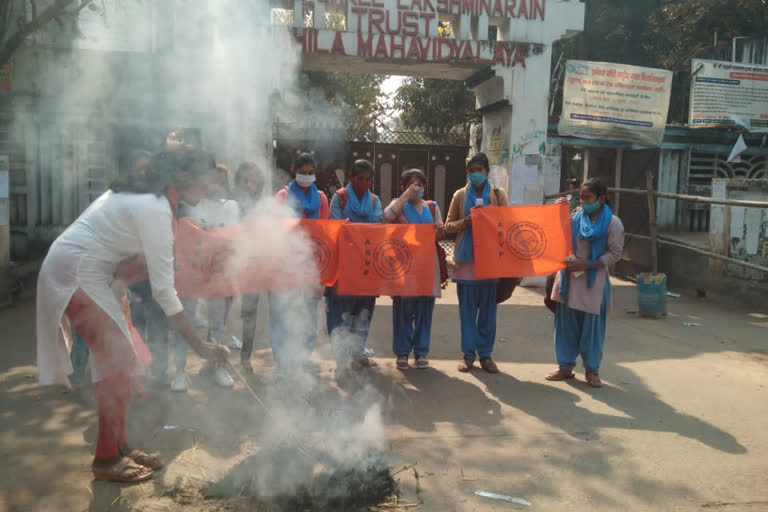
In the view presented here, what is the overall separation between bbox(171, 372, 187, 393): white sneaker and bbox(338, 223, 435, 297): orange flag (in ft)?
4.60

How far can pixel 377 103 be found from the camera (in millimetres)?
15609

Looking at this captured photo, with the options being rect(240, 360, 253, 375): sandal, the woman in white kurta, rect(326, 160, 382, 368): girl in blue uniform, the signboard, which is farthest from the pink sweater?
the signboard

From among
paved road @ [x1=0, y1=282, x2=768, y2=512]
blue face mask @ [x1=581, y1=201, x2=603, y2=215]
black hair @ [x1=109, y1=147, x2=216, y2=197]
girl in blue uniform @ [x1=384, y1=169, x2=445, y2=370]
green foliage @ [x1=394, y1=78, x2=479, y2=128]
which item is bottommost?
paved road @ [x1=0, y1=282, x2=768, y2=512]

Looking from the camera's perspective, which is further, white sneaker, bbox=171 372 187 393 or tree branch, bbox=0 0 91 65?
tree branch, bbox=0 0 91 65

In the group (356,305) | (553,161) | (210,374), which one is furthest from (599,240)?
(553,161)

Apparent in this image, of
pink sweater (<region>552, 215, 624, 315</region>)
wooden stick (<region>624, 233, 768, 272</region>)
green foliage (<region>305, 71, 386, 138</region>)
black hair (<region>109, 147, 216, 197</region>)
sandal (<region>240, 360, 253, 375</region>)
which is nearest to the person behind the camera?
black hair (<region>109, 147, 216, 197</region>)

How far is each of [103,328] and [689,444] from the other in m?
3.51

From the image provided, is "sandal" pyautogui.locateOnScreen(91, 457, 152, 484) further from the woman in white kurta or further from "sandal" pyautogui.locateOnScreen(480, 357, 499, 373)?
"sandal" pyautogui.locateOnScreen(480, 357, 499, 373)

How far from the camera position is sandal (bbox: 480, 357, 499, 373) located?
516 centimetres

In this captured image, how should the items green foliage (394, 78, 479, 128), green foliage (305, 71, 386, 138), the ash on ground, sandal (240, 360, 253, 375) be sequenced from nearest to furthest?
the ash on ground, sandal (240, 360, 253, 375), green foliage (305, 71, 386, 138), green foliage (394, 78, 479, 128)

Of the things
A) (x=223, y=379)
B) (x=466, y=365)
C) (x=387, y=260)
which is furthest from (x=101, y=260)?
(x=466, y=365)

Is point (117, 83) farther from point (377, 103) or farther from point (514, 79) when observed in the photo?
point (377, 103)

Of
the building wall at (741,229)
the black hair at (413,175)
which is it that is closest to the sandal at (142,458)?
the black hair at (413,175)

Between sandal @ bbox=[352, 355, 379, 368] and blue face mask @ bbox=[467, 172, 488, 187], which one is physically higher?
blue face mask @ bbox=[467, 172, 488, 187]
